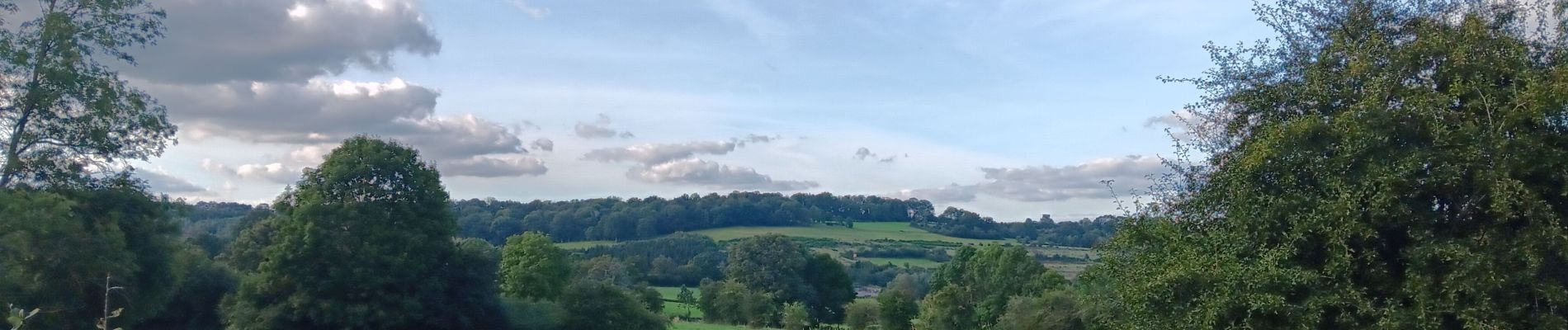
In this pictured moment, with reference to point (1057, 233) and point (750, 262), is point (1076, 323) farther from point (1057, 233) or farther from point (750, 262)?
point (1057, 233)

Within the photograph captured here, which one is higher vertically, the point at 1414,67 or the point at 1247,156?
the point at 1414,67

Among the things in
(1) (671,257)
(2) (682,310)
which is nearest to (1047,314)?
(2) (682,310)

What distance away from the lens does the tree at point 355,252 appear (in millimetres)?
34469

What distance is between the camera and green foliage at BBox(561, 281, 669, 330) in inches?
1845

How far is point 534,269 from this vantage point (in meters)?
57.3

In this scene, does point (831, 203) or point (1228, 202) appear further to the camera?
point (831, 203)

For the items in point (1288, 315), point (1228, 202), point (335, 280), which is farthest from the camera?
point (335, 280)

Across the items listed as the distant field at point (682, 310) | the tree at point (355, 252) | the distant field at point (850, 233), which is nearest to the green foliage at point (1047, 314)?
the tree at point (355, 252)

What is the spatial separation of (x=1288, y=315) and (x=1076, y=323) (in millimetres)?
30103

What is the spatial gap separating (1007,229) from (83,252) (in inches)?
5509

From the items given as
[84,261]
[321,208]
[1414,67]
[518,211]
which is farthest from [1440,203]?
[518,211]

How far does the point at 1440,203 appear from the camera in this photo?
48.5 feet

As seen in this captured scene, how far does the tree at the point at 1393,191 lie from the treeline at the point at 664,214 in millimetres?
96233

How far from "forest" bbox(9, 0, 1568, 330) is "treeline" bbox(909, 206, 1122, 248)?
9359cm
